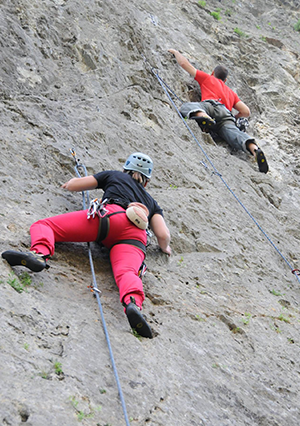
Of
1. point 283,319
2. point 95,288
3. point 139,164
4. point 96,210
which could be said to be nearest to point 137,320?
point 95,288

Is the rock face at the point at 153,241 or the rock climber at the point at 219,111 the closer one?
the rock face at the point at 153,241

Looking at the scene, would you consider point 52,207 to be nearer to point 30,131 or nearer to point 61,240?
point 61,240

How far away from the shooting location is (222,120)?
8.23m

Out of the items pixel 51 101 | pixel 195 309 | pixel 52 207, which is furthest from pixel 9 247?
pixel 51 101

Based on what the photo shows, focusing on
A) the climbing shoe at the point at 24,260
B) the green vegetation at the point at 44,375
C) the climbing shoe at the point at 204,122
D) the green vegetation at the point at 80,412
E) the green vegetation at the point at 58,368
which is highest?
the green vegetation at the point at 80,412

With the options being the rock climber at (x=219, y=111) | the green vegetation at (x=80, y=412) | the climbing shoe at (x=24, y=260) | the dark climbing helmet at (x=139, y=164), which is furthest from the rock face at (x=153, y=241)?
the dark climbing helmet at (x=139, y=164)

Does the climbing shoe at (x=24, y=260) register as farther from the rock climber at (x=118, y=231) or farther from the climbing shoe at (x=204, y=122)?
the climbing shoe at (x=204, y=122)

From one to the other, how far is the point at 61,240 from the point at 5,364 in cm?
146

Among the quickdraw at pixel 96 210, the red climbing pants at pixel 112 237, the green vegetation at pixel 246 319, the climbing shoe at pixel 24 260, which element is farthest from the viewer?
the green vegetation at pixel 246 319

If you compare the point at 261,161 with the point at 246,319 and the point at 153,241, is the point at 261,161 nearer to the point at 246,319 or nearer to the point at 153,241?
the point at 153,241

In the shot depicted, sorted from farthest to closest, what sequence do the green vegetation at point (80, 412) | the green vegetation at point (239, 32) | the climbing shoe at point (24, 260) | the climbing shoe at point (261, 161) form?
the green vegetation at point (239, 32)
the climbing shoe at point (261, 161)
the climbing shoe at point (24, 260)
the green vegetation at point (80, 412)

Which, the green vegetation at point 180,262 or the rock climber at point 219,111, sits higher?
the rock climber at point 219,111

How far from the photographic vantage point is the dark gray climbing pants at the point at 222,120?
7.90m

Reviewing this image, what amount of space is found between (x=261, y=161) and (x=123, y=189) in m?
4.24
